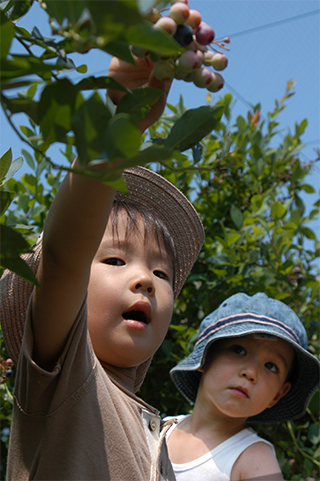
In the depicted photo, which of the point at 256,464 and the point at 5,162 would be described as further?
the point at 256,464

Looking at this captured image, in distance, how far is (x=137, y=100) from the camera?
409 mm

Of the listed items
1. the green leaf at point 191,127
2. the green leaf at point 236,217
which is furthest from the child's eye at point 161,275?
the green leaf at point 236,217

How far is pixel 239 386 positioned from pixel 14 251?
3.83 ft

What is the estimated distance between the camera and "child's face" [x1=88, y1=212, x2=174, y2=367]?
0.87 metres

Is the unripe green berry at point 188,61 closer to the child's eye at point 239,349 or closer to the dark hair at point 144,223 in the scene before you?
the dark hair at point 144,223

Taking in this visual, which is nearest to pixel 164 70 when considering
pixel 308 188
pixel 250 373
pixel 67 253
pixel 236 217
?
pixel 67 253

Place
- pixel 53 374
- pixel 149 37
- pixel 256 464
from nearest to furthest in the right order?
pixel 149 37
pixel 53 374
pixel 256 464

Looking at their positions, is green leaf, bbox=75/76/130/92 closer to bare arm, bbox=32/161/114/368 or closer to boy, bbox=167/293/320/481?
bare arm, bbox=32/161/114/368

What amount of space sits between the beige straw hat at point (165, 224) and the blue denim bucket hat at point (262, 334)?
31 centimetres

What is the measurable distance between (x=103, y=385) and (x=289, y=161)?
1849 mm

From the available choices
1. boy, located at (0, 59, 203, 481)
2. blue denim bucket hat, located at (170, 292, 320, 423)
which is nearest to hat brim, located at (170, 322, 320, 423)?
blue denim bucket hat, located at (170, 292, 320, 423)

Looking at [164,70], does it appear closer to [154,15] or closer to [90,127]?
[154,15]

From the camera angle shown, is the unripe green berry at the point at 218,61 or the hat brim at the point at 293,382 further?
the hat brim at the point at 293,382

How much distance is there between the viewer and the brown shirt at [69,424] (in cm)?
65
